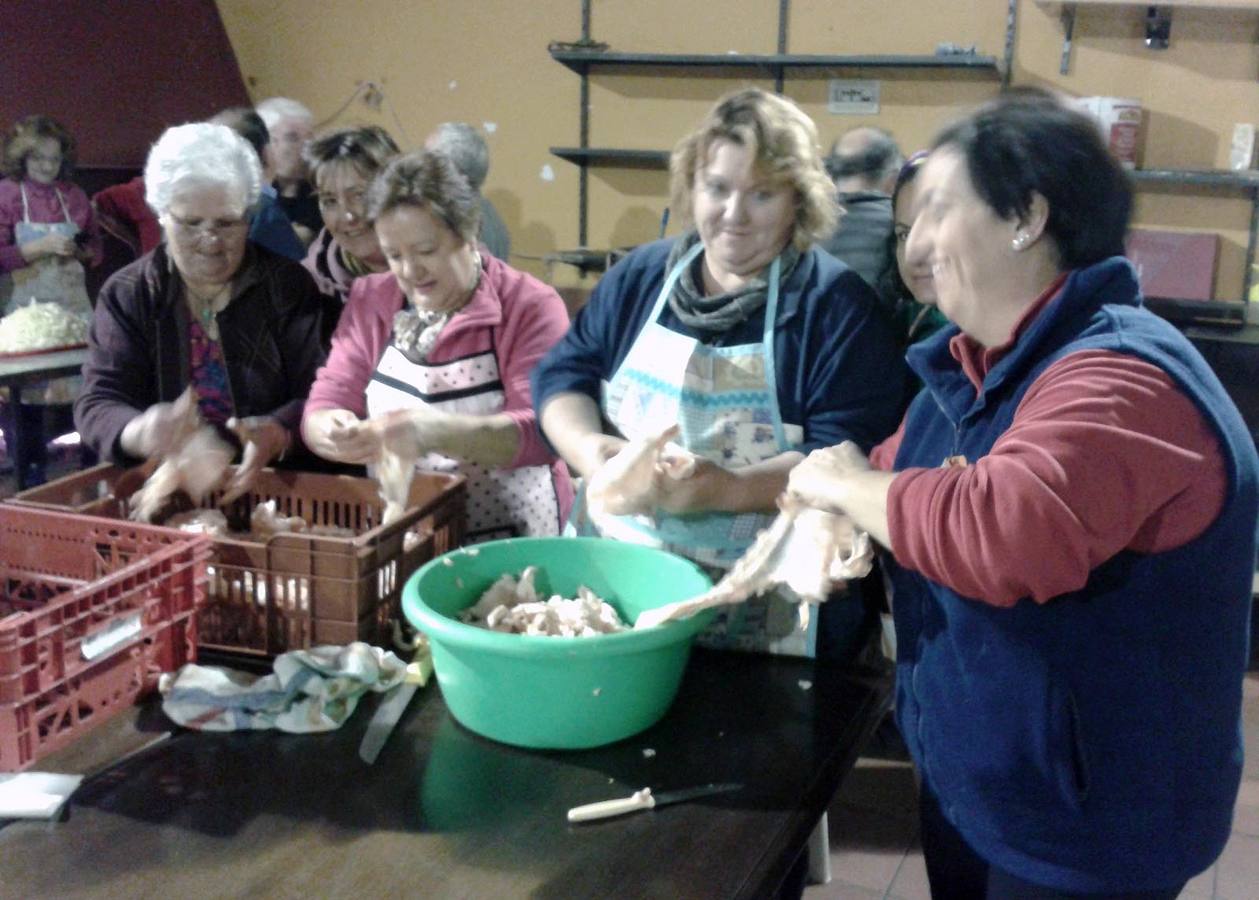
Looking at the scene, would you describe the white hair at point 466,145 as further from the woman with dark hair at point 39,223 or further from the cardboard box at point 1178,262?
the cardboard box at point 1178,262

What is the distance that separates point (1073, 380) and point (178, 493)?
4.85 feet

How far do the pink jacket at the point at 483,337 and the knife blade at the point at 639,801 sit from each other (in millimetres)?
835

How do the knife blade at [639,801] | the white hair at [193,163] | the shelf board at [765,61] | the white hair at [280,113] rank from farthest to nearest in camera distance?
1. the shelf board at [765,61]
2. the white hair at [280,113]
3. the white hair at [193,163]
4. the knife blade at [639,801]

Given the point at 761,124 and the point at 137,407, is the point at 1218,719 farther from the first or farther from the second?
the point at 137,407

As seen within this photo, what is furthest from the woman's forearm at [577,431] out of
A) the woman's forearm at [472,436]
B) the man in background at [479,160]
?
the man in background at [479,160]

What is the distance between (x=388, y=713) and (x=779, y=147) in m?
0.97

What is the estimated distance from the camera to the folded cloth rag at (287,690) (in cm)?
138

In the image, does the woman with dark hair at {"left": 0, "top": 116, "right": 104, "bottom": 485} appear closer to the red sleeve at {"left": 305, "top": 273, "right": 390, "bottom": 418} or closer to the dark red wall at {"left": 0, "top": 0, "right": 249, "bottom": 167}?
the dark red wall at {"left": 0, "top": 0, "right": 249, "bottom": 167}

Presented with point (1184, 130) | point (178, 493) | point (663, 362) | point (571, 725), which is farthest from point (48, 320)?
point (1184, 130)

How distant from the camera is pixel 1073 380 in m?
1.04

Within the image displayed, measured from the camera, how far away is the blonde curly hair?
5.34 ft

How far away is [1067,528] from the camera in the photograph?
1.00m

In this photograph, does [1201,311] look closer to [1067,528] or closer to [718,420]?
[718,420]

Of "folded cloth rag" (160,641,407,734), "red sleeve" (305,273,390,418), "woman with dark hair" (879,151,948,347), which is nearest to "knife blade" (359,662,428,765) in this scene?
"folded cloth rag" (160,641,407,734)
